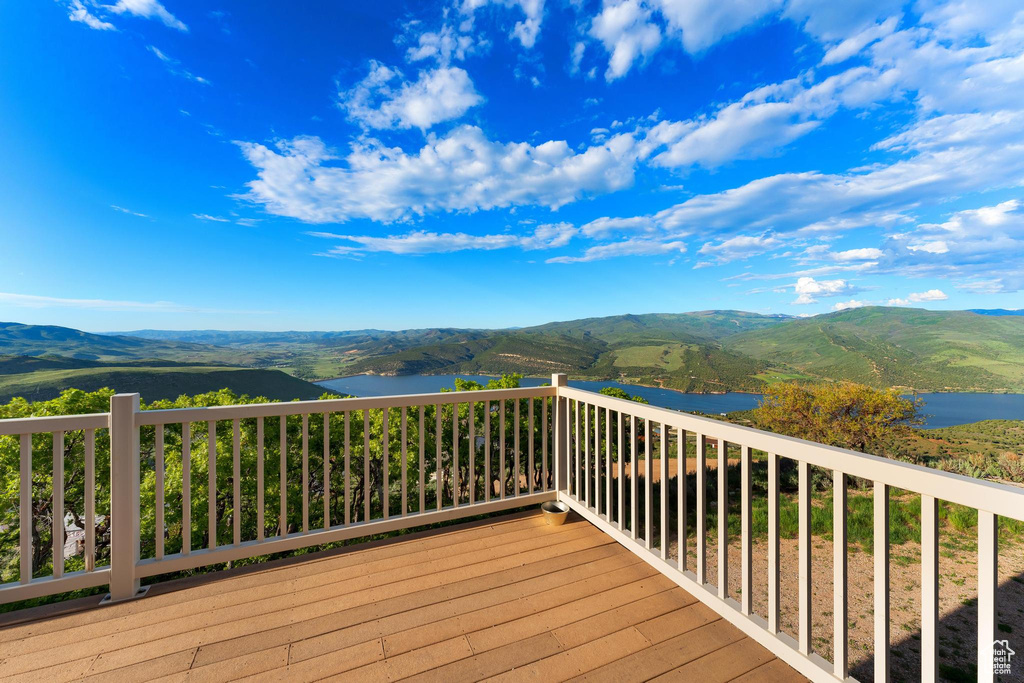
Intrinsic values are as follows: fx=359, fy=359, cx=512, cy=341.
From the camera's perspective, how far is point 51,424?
1.73 meters

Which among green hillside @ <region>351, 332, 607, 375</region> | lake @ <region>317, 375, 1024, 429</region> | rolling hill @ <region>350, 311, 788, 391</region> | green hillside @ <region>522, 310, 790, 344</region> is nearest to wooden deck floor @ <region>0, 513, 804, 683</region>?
lake @ <region>317, 375, 1024, 429</region>

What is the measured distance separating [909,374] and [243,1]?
1939 inches

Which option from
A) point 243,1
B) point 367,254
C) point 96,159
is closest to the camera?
point 243,1

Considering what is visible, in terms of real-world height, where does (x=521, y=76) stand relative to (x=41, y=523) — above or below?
above

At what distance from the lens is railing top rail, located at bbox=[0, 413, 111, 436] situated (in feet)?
5.53

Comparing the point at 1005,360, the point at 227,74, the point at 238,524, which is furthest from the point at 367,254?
the point at 1005,360

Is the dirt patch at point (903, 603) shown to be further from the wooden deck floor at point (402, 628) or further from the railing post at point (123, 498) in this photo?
the railing post at point (123, 498)

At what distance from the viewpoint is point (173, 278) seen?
29734 mm

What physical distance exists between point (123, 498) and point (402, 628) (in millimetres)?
1636

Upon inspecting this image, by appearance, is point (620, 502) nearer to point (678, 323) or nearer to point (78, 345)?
point (78, 345)

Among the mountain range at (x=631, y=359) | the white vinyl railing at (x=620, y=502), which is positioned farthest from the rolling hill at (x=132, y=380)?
the white vinyl railing at (x=620, y=502)

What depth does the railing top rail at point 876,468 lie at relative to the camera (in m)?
0.86

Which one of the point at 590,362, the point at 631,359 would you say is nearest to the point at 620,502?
the point at 590,362

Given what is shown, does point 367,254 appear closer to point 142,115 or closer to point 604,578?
point 142,115
